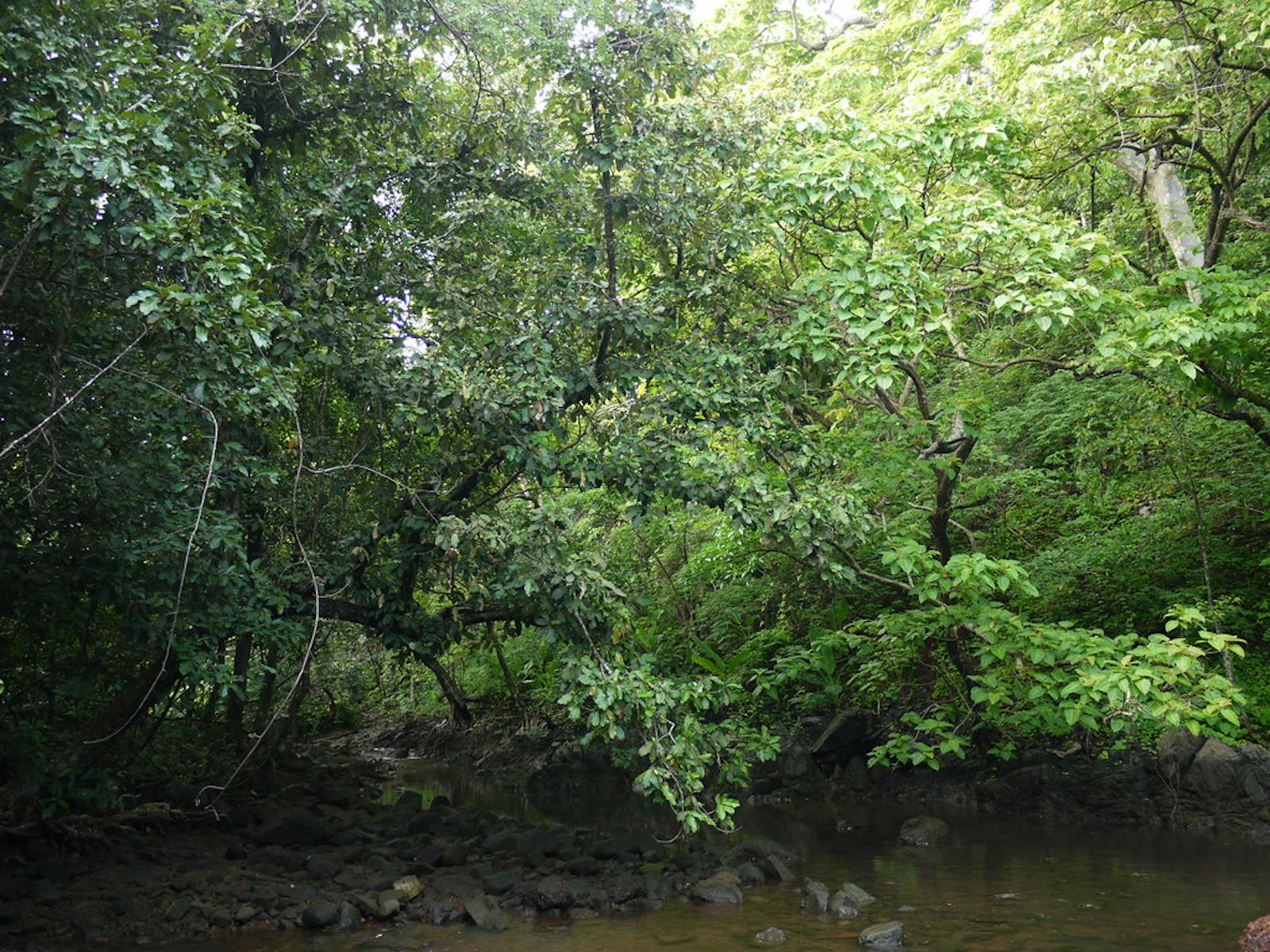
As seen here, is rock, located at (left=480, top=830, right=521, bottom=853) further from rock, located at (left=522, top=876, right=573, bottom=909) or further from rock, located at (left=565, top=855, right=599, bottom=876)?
rock, located at (left=522, top=876, right=573, bottom=909)

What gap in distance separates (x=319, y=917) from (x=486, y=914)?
4.14 feet

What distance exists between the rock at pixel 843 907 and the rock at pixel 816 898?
0.05 m

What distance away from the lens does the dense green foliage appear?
6980mm

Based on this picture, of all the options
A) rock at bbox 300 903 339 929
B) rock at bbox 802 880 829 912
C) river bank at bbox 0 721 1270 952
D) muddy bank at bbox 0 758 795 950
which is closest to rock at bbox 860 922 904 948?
river bank at bbox 0 721 1270 952

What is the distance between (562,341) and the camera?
920cm

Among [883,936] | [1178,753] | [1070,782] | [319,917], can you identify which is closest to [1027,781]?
[1070,782]

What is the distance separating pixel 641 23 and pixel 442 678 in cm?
652

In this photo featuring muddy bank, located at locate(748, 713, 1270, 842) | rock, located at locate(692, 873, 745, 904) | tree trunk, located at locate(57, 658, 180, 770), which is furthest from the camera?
muddy bank, located at locate(748, 713, 1270, 842)

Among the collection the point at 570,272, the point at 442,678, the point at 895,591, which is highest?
the point at 570,272

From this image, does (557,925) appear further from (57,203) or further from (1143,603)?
(1143,603)

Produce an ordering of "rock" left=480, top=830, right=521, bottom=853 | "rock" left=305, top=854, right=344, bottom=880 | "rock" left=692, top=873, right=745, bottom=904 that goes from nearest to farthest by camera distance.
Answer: "rock" left=692, top=873, right=745, bottom=904
"rock" left=305, top=854, right=344, bottom=880
"rock" left=480, top=830, right=521, bottom=853

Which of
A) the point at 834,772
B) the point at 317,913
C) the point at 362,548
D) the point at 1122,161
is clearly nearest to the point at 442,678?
the point at 362,548

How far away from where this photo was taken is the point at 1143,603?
11773 millimetres

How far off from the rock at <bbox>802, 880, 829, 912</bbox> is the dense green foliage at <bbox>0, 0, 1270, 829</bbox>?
45.5 inches
